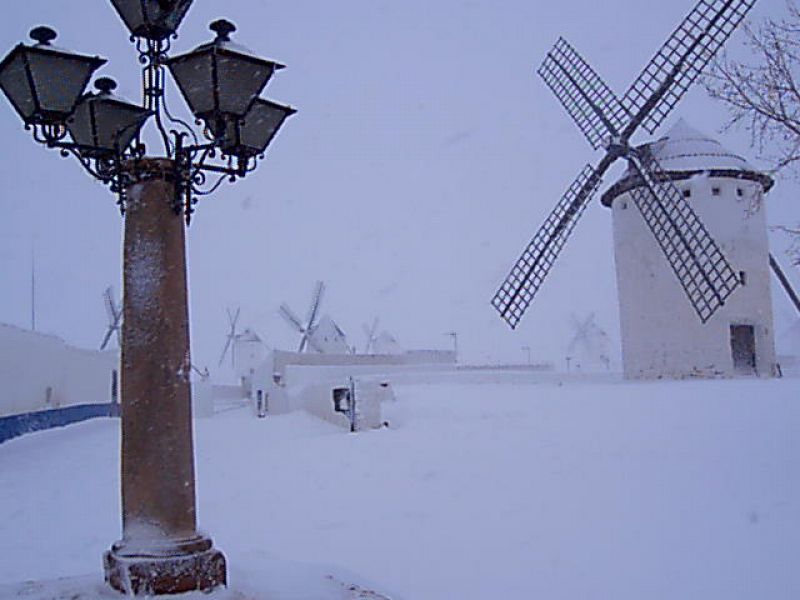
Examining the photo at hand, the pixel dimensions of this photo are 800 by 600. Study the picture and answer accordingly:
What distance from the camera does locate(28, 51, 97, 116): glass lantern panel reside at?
3.92m

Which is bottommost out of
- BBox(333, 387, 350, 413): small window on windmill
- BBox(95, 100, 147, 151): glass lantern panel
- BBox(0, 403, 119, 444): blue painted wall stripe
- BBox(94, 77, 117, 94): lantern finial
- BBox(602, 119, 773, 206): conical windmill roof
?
BBox(0, 403, 119, 444): blue painted wall stripe

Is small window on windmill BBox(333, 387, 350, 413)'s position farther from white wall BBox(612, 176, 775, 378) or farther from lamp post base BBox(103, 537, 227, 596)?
lamp post base BBox(103, 537, 227, 596)

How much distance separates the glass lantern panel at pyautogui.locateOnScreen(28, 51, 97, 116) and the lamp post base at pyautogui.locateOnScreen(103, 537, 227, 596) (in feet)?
7.23

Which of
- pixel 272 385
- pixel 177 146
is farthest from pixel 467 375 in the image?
pixel 177 146

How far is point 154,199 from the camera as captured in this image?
13.7ft

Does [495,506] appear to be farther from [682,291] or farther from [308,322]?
[308,322]

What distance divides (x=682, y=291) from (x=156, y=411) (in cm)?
1730

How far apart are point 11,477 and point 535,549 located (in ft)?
26.6

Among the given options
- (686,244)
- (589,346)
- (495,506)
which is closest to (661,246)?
(686,244)

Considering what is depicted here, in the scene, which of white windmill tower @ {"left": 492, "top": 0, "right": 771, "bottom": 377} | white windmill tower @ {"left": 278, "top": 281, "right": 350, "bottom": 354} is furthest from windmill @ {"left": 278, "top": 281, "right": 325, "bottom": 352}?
white windmill tower @ {"left": 492, "top": 0, "right": 771, "bottom": 377}

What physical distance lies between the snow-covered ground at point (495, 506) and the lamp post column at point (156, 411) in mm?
553

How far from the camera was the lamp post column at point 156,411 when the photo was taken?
12.7ft

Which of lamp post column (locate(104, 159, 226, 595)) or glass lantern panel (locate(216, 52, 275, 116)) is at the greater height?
glass lantern panel (locate(216, 52, 275, 116))

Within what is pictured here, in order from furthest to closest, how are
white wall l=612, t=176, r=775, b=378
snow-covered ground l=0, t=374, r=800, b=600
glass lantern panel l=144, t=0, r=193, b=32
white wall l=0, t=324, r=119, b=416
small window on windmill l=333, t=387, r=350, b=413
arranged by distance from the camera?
white wall l=612, t=176, r=775, b=378 → white wall l=0, t=324, r=119, b=416 → small window on windmill l=333, t=387, r=350, b=413 → snow-covered ground l=0, t=374, r=800, b=600 → glass lantern panel l=144, t=0, r=193, b=32
